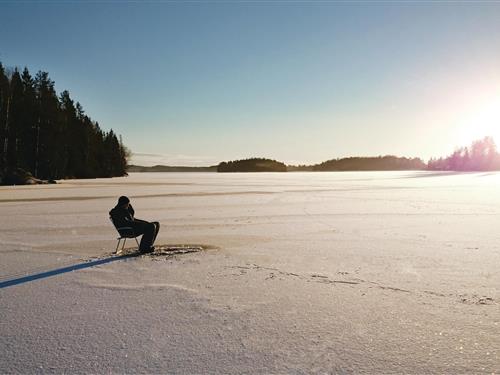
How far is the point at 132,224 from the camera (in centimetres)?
707

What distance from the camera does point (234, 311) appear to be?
13.4 feet

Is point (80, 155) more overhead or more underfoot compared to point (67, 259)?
more overhead

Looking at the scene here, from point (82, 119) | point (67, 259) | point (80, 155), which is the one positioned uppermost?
point (82, 119)

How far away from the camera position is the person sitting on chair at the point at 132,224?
698 centimetres

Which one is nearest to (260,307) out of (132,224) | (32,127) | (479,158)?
(132,224)

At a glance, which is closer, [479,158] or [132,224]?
[132,224]

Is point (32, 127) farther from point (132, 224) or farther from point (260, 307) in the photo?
point (260, 307)

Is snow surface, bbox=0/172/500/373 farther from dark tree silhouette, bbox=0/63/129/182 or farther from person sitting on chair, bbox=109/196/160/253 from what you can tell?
A: dark tree silhouette, bbox=0/63/129/182

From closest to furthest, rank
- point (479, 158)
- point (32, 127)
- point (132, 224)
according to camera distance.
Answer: point (132, 224)
point (32, 127)
point (479, 158)

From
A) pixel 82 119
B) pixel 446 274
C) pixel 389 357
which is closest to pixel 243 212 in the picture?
pixel 446 274

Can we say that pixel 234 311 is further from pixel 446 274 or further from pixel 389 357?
pixel 446 274

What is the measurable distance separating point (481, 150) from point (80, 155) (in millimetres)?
113564

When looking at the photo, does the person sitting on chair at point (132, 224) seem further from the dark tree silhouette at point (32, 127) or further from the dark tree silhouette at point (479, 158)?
the dark tree silhouette at point (479, 158)

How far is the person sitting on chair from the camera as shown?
6.98 metres
